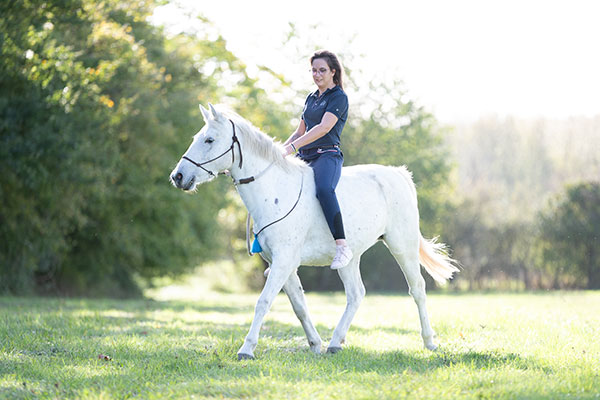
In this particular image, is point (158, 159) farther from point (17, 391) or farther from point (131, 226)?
point (17, 391)

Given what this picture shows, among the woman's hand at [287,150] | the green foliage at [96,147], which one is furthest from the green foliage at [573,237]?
the woman's hand at [287,150]

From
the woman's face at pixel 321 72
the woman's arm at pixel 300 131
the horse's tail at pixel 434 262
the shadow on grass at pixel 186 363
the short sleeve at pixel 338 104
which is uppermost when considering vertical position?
the woman's face at pixel 321 72

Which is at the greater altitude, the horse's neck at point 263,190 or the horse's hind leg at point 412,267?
the horse's neck at point 263,190

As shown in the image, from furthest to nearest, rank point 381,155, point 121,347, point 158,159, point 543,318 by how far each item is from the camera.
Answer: point 381,155 < point 158,159 < point 543,318 < point 121,347

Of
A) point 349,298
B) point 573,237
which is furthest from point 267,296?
point 573,237

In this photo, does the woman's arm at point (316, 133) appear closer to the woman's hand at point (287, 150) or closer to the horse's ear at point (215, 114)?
the woman's hand at point (287, 150)

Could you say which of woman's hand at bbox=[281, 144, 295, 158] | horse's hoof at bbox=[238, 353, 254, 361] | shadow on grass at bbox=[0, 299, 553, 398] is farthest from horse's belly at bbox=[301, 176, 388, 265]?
horse's hoof at bbox=[238, 353, 254, 361]

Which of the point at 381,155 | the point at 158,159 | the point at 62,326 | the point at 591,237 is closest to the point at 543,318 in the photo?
the point at 62,326

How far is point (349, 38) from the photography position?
3766 cm

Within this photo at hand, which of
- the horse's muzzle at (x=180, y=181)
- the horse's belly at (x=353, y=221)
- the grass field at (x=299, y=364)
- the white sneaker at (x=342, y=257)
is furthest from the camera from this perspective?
the horse's belly at (x=353, y=221)

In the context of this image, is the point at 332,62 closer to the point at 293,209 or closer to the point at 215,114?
the point at 215,114

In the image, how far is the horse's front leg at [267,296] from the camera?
6.80 m

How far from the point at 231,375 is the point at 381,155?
30848 mm

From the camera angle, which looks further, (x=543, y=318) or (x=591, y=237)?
(x=591, y=237)
